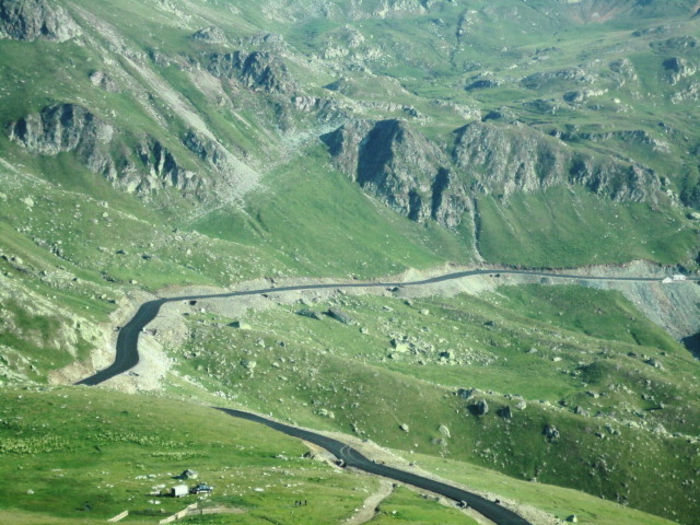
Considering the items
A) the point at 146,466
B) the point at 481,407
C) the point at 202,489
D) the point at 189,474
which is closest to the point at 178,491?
the point at 202,489

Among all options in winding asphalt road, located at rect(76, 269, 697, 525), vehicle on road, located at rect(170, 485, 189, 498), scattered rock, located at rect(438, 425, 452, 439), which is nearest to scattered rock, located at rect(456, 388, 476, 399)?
scattered rock, located at rect(438, 425, 452, 439)

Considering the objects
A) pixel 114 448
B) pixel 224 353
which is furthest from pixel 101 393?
pixel 224 353

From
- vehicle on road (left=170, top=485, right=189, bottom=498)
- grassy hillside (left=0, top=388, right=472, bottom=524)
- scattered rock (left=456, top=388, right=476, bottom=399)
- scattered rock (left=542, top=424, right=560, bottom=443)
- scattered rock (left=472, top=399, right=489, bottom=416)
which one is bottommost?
scattered rock (left=542, top=424, right=560, bottom=443)

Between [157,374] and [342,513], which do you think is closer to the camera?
[342,513]

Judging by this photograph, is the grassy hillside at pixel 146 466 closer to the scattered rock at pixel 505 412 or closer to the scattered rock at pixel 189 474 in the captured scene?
the scattered rock at pixel 189 474

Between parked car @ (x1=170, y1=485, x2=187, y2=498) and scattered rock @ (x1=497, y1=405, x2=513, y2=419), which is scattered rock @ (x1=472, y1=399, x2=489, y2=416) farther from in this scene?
parked car @ (x1=170, y1=485, x2=187, y2=498)

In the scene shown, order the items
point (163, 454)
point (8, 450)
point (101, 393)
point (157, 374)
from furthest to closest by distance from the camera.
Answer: point (157, 374)
point (101, 393)
point (163, 454)
point (8, 450)

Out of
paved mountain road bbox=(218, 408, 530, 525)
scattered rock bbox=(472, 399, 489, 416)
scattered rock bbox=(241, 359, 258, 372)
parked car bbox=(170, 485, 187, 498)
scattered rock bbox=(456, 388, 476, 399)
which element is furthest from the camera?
scattered rock bbox=(456, 388, 476, 399)

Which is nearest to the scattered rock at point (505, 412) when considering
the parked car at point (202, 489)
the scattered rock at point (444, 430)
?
the scattered rock at point (444, 430)

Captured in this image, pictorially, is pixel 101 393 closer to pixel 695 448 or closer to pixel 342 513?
pixel 342 513

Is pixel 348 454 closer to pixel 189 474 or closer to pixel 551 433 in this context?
pixel 189 474

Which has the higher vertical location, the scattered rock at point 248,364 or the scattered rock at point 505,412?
the scattered rock at point 248,364
